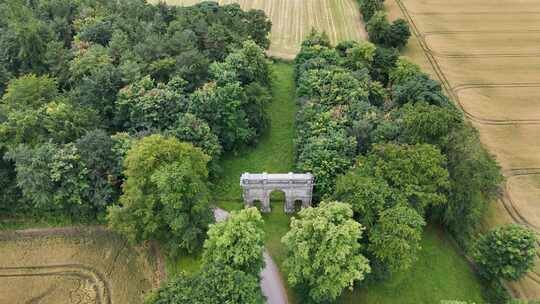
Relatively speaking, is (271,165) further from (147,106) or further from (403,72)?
(403,72)

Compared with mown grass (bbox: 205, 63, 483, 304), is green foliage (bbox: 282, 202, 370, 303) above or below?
above

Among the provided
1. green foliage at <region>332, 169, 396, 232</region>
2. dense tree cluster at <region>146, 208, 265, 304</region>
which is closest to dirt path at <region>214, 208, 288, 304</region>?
dense tree cluster at <region>146, 208, 265, 304</region>

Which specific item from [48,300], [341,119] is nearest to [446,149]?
[341,119]

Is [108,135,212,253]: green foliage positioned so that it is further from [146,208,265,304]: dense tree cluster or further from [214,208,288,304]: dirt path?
[214,208,288,304]: dirt path

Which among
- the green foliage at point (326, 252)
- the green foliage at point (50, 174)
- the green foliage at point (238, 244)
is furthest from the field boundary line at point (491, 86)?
the green foliage at point (50, 174)

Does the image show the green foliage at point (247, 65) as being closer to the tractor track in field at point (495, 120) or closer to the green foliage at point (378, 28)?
the green foliage at point (378, 28)

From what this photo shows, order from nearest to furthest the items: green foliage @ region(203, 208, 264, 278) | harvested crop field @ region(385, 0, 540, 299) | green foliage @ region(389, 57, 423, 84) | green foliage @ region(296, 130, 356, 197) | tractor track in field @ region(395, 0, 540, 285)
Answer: green foliage @ region(203, 208, 264, 278)
green foliage @ region(296, 130, 356, 197)
tractor track in field @ region(395, 0, 540, 285)
harvested crop field @ region(385, 0, 540, 299)
green foliage @ region(389, 57, 423, 84)

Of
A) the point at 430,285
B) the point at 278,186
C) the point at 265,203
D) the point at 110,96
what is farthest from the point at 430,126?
the point at 110,96
